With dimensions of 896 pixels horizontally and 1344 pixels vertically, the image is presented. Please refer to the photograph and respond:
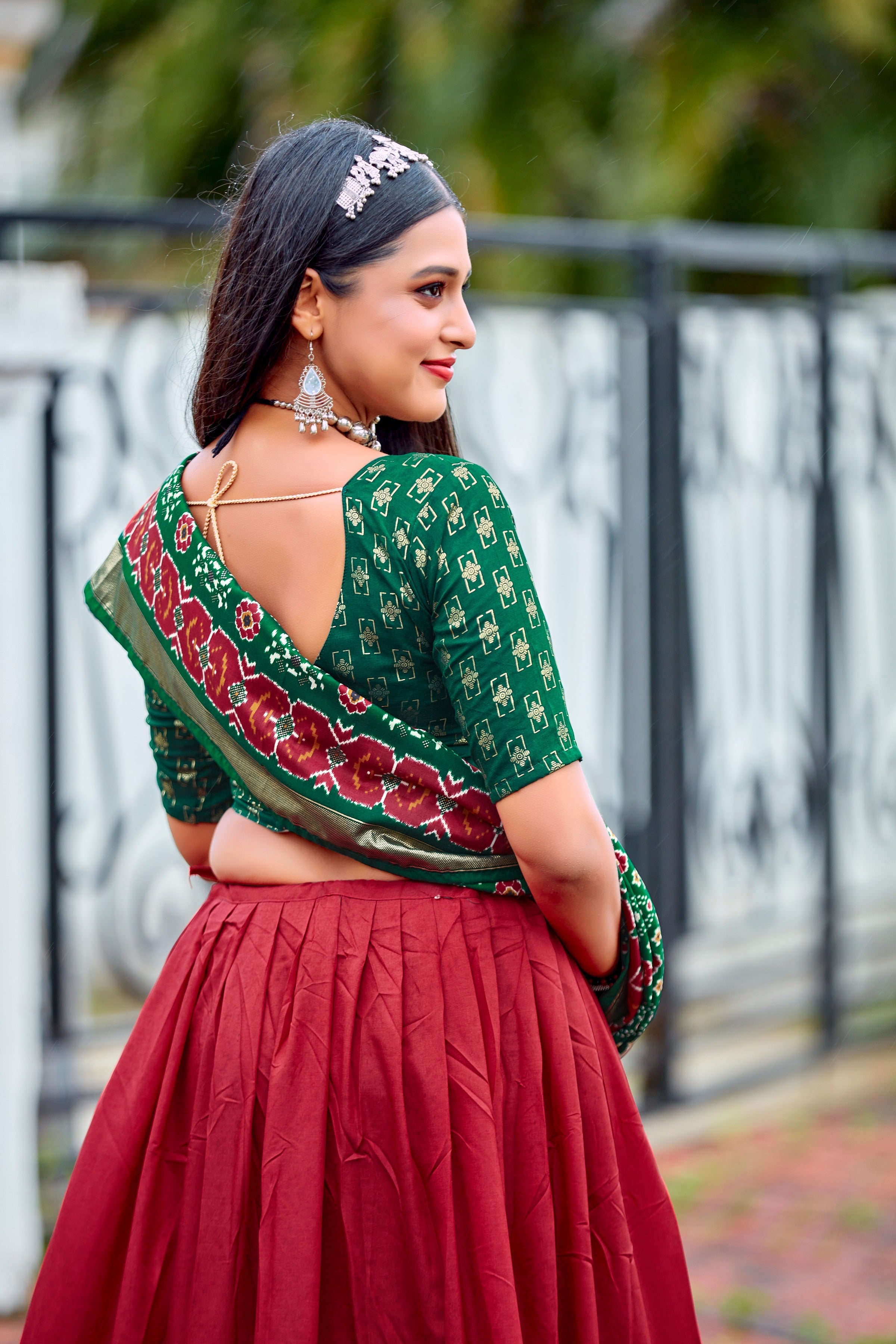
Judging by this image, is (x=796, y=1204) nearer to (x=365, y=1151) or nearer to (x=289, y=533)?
(x=365, y=1151)

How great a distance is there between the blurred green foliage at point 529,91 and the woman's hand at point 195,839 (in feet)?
24.4

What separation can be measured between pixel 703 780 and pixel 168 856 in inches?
A: 65.2

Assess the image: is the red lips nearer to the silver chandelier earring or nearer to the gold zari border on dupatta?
the silver chandelier earring

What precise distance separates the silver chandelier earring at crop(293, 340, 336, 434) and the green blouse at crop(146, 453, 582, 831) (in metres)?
0.09

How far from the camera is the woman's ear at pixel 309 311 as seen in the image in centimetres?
160

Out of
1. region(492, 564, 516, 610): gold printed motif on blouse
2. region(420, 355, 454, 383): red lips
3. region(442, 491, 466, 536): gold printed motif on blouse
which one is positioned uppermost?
region(420, 355, 454, 383): red lips

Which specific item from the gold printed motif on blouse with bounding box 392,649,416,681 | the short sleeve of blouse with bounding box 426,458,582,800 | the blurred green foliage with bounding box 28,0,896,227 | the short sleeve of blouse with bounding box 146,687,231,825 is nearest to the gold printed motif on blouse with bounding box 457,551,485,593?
the short sleeve of blouse with bounding box 426,458,582,800

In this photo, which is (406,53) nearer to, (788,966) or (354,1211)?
(788,966)

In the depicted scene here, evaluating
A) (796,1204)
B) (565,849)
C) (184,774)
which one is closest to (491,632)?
(565,849)

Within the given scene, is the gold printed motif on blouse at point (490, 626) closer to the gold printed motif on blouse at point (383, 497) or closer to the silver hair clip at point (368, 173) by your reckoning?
the gold printed motif on blouse at point (383, 497)

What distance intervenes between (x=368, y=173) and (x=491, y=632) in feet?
1.66

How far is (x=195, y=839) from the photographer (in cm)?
198

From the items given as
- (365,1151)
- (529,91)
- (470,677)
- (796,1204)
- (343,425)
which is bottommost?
(796,1204)

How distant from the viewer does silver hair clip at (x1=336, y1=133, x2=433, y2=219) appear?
1577 mm
